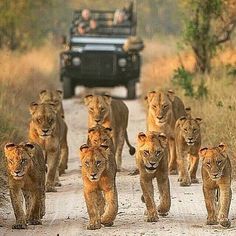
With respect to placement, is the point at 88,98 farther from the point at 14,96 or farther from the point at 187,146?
the point at 14,96

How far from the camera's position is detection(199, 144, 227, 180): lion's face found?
29.7 feet

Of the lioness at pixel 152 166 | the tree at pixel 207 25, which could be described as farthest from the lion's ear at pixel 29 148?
the tree at pixel 207 25

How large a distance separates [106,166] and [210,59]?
13.0 m

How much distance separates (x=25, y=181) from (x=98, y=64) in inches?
599

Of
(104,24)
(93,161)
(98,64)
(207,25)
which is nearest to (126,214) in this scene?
(93,161)

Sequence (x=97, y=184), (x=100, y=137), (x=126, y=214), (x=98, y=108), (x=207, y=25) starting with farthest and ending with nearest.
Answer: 1. (x=207, y=25)
2. (x=98, y=108)
3. (x=100, y=137)
4. (x=126, y=214)
5. (x=97, y=184)

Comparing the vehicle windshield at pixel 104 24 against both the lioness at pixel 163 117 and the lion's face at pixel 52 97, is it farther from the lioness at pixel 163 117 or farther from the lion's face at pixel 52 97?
the lioness at pixel 163 117

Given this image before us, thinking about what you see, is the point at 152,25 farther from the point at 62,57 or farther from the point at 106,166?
the point at 106,166

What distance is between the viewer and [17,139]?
47.2 ft

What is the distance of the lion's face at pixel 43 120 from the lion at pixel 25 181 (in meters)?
2.08

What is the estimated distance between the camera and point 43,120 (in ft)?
38.4

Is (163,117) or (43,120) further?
(163,117)

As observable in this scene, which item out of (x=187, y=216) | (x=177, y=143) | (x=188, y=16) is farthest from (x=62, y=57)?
(x=187, y=216)

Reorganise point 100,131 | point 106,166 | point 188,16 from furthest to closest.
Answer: point 188,16, point 100,131, point 106,166
